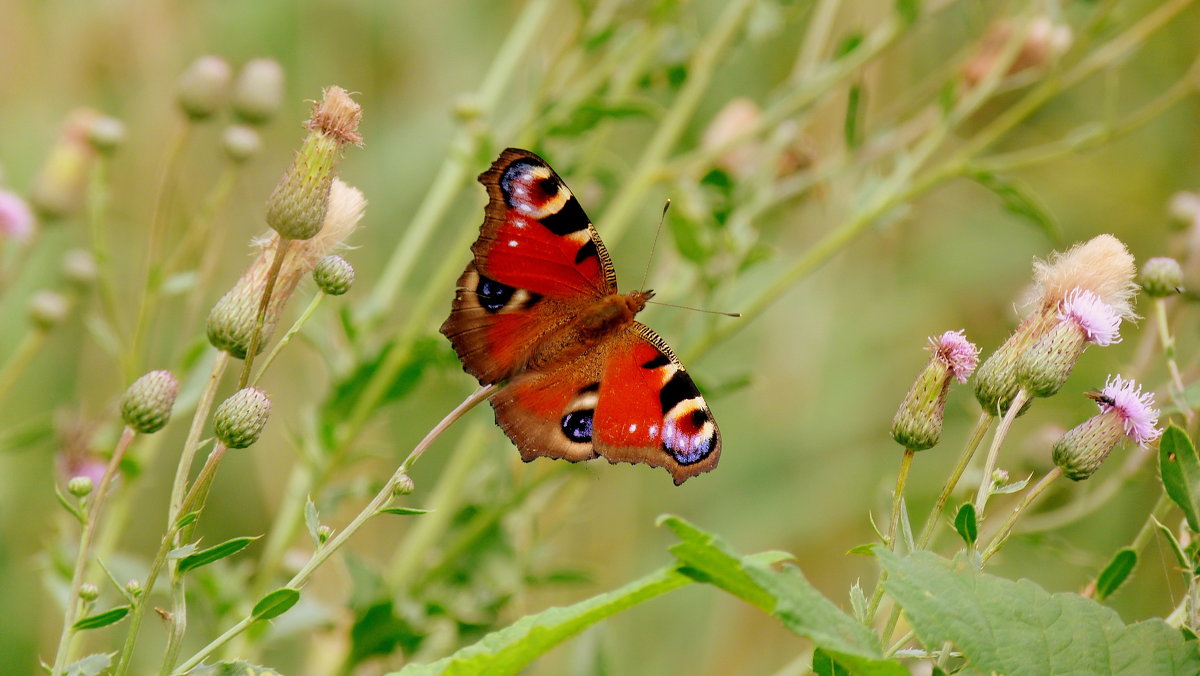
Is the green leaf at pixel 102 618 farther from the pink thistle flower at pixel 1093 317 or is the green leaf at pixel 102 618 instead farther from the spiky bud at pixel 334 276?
the pink thistle flower at pixel 1093 317

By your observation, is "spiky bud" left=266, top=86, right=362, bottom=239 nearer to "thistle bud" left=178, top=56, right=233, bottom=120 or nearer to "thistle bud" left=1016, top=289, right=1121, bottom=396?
"thistle bud" left=1016, top=289, right=1121, bottom=396

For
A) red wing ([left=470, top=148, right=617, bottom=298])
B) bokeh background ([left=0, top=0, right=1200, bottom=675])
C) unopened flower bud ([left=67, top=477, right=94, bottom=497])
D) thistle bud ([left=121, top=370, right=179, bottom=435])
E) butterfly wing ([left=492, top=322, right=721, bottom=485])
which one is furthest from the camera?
bokeh background ([left=0, top=0, right=1200, bottom=675])

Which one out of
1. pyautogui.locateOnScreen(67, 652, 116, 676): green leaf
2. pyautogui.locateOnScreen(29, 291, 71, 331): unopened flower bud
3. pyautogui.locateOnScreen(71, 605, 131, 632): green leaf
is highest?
pyautogui.locateOnScreen(29, 291, 71, 331): unopened flower bud

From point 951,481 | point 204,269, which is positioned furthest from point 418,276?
point 951,481

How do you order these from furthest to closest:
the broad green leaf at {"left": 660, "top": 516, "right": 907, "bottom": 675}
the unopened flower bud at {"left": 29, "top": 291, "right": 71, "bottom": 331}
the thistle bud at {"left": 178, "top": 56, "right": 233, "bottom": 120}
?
the thistle bud at {"left": 178, "top": 56, "right": 233, "bottom": 120} < the unopened flower bud at {"left": 29, "top": 291, "right": 71, "bottom": 331} < the broad green leaf at {"left": 660, "top": 516, "right": 907, "bottom": 675}

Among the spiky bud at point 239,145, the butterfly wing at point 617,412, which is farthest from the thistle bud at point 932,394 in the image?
the spiky bud at point 239,145

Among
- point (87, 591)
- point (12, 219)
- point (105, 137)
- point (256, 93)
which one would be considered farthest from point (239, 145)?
point (87, 591)

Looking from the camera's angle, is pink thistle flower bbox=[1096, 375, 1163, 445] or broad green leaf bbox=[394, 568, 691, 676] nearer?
broad green leaf bbox=[394, 568, 691, 676]

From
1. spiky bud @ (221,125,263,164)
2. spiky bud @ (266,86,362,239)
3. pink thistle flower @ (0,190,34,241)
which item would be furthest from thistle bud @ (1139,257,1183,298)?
pink thistle flower @ (0,190,34,241)

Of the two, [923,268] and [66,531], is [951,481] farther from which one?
[923,268]
